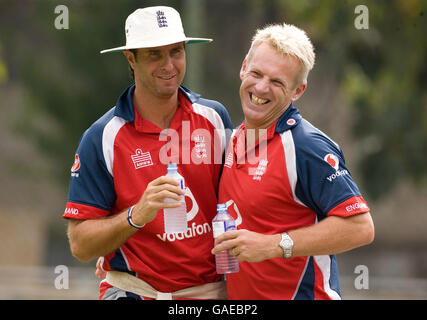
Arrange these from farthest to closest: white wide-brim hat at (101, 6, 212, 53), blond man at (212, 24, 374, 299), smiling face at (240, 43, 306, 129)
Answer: white wide-brim hat at (101, 6, 212, 53), smiling face at (240, 43, 306, 129), blond man at (212, 24, 374, 299)

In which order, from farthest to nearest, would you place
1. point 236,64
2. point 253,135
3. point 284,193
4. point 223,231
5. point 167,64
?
point 236,64 → point 167,64 → point 253,135 → point 284,193 → point 223,231

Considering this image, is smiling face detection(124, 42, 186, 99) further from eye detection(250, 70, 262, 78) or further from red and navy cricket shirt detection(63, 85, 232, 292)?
eye detection(250, 70, 262, 78)

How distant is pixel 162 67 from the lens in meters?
5.90

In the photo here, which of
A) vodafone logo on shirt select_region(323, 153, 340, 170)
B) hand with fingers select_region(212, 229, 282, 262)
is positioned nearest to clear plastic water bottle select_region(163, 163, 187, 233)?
hand with fingers select_region(212, 229, 282, 262)

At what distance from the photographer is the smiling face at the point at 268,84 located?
559cm

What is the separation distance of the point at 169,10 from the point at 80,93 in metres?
15.6

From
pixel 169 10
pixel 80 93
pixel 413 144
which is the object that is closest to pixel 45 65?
pixel 80 93

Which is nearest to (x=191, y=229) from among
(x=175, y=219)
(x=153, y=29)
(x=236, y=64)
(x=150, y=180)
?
(x=175, y=219)

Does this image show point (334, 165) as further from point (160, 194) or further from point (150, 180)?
point (150, 180)

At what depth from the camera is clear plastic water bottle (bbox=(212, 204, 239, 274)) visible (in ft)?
17.4

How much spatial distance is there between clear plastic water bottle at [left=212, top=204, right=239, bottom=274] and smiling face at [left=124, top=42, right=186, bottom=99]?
1.09 m

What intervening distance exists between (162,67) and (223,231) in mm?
1359
